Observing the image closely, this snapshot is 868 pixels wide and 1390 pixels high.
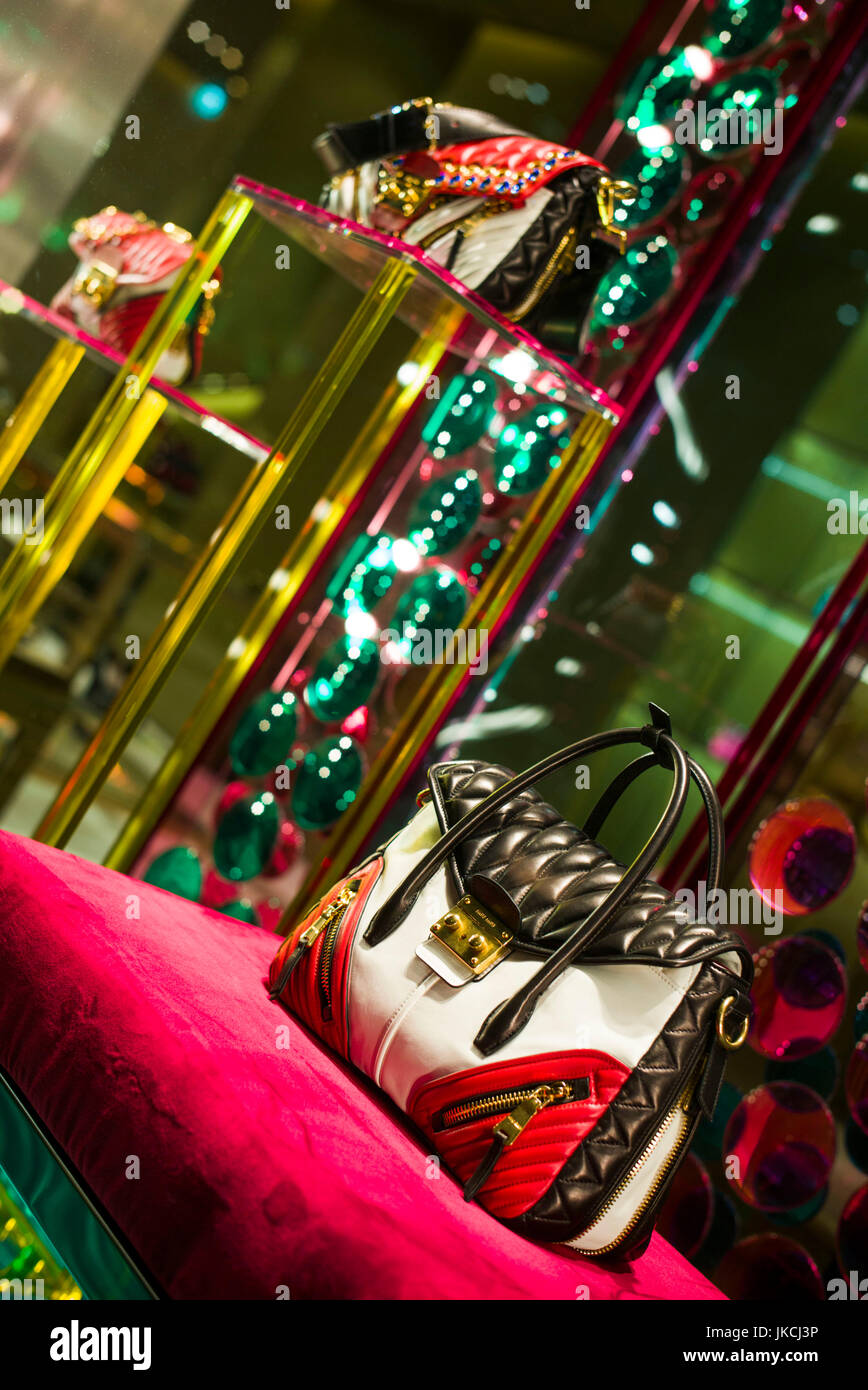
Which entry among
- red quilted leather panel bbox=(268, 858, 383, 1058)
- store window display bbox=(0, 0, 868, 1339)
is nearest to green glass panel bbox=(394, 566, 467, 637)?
store window display bbox=(0, 0, 868, 1339)

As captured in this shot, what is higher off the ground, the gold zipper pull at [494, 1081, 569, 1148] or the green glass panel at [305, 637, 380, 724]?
the green glass panel at [305, 637, 380, 724]

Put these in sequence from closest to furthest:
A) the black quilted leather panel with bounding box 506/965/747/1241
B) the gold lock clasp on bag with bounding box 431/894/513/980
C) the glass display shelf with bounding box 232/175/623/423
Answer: the black quilted leather panel with bounding box 506/965/747/1241 < the gold lock clasp on bag with bounding box 431/894/513/980 < the glass display shelf with bounding box 232/175/623/423

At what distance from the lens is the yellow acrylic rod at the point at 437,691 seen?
5.82 ft

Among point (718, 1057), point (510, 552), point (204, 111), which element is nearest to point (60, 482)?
point (510, 552)

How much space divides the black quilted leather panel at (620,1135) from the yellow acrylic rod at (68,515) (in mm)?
1284

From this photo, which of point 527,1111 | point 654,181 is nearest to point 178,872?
point 527,1111

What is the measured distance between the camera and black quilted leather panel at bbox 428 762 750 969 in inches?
37.5

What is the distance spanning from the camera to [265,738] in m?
2.02

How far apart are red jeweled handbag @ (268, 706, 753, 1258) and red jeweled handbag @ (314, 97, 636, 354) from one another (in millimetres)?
834

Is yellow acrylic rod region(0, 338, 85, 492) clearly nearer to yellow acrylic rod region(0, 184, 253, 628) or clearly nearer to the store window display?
the store window display

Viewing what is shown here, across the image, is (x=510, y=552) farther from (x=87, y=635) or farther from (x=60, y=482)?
(x=87, y=635)

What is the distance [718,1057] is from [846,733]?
1037mm

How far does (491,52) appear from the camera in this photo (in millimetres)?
2674

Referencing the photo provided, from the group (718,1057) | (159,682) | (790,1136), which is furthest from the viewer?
(790,1136)
